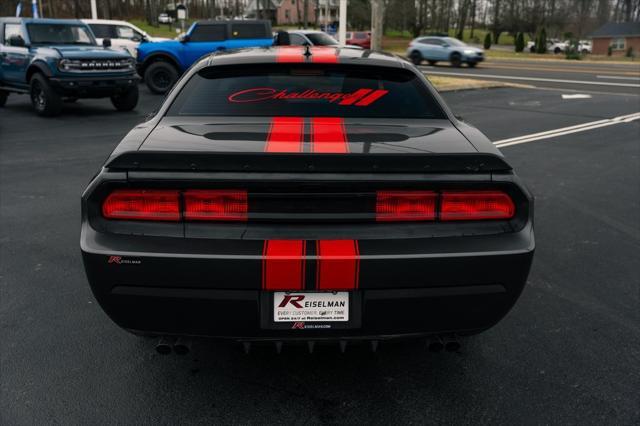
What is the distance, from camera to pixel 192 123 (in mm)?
3068

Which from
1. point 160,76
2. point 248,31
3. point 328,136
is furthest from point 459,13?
point 328,136

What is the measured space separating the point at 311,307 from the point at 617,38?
273ft

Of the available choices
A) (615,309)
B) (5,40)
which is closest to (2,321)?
(615,309)

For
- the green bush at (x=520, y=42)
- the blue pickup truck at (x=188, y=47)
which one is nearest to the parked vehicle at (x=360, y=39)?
the green bush at (x=520, y=42)

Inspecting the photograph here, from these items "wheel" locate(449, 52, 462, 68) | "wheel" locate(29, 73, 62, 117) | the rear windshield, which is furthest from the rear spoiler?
"wheel" locate(449, 52, 462, 68)

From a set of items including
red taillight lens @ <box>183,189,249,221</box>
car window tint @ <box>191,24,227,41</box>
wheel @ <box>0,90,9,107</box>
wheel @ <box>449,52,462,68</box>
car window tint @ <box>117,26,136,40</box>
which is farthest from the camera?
wheel @ <box>449,52,462,68</box>

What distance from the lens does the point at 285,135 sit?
8.95 ft

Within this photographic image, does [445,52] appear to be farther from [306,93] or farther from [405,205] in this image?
[405,205]

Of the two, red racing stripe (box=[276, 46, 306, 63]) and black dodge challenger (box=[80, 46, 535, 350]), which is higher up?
red racing stripe (box=[276, 46, 306, 63])

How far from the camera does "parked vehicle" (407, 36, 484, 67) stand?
28266 millimetres

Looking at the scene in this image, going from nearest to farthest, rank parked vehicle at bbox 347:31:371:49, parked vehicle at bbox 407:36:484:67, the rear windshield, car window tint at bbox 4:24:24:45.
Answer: the rear windshield < car window tint at bbox 4:24:24:45 < parked vehicle at bbox 407:36:484:67 < parked vehicle at bbox 347:31:371:49

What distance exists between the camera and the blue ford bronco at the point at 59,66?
11531mm

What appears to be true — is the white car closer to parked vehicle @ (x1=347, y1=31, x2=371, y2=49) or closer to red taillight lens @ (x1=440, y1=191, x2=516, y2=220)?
red taillight lens @ (x1=440, y1=191, x2=516, y2=220)

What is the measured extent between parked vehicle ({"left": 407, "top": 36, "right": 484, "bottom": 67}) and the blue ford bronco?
63.8 feet
